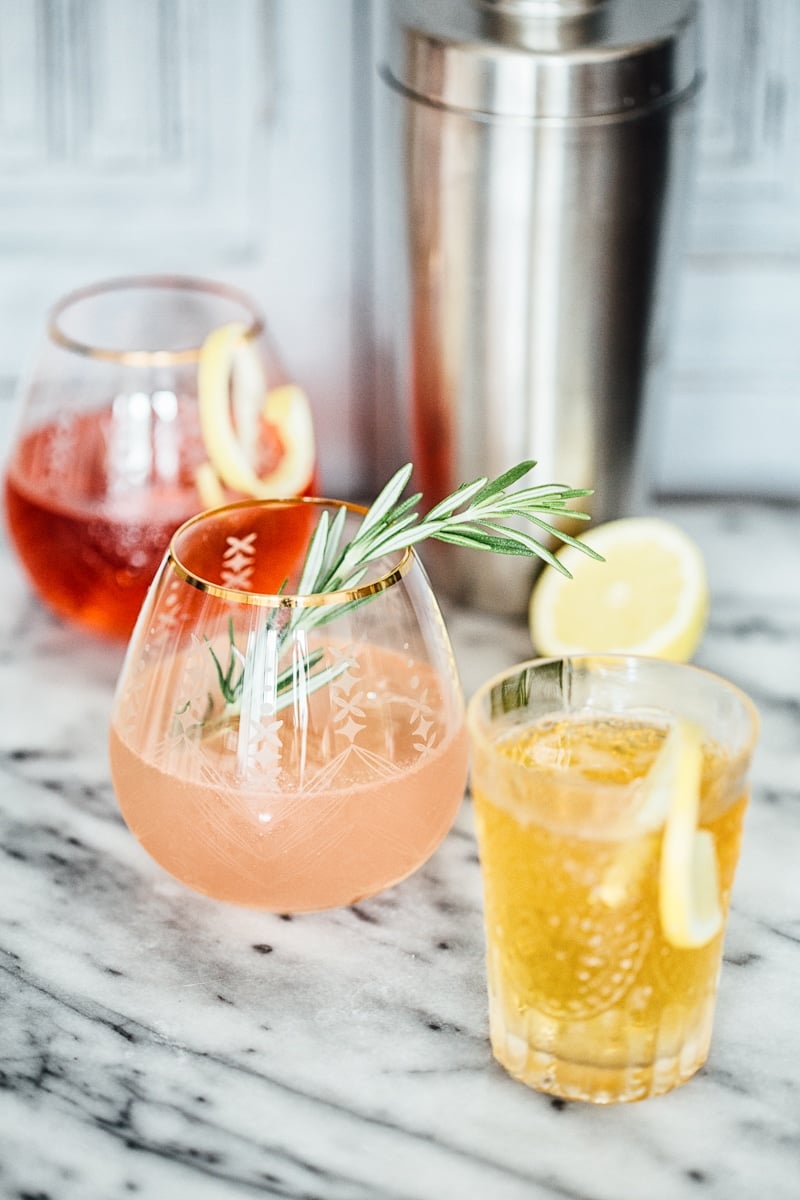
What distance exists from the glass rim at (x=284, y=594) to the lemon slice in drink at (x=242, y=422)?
133 millimetres

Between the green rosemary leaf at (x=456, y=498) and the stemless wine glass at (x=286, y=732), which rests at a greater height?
the green rosemary leaf at (x=456, y=498)

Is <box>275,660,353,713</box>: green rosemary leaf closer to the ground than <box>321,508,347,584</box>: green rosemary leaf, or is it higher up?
closer to the ground

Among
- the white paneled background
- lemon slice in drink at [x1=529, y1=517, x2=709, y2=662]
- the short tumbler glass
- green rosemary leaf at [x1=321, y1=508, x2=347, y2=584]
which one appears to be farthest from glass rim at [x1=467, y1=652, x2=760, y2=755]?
the white paneled background

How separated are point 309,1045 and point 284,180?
0.63 metres

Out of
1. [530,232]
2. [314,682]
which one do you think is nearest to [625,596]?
[530,232]

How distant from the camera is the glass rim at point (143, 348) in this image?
87 cm

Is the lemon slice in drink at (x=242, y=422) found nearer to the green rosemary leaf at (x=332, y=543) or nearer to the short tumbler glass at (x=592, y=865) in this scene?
the green rosemary leaf at (x=332, y=543)

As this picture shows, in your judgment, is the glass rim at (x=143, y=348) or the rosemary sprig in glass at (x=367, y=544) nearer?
the rosemary sprig in glass at (x=367, y=544)

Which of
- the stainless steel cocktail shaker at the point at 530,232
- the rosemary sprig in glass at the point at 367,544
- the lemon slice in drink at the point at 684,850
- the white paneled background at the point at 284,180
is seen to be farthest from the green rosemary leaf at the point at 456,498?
the white paneled background at the point at 284,180

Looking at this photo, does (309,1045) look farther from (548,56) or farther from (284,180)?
(284,180)

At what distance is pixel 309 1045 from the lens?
2.10 feet

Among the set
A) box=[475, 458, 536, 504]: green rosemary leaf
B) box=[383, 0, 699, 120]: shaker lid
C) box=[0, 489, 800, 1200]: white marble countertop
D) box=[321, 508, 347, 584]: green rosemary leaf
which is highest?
box=[383, 0, 699, 120]: shaker lid

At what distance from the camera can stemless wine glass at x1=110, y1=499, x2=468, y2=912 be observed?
2.10 ft

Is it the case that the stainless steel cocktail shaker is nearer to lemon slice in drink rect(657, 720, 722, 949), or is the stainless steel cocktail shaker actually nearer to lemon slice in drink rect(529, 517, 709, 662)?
lemon slice in drink rect(529, 517, 709, 662)
